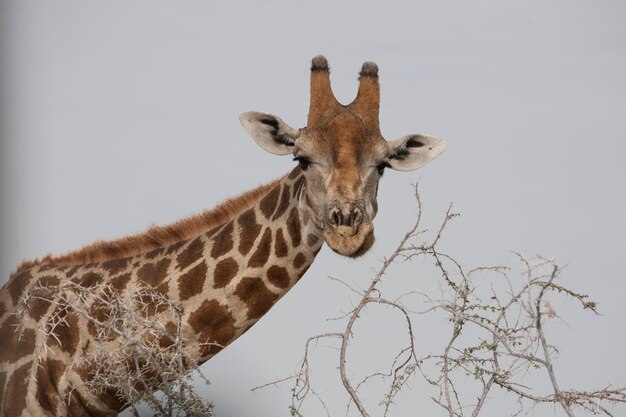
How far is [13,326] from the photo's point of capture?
807 centimetres

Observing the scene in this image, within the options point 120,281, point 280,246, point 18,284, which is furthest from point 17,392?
point 280,246

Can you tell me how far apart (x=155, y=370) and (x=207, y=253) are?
3.56 feet

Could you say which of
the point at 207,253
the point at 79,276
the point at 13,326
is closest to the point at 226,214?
the point at 207,253

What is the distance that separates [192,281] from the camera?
7.73 metres

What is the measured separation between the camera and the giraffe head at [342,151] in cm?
686

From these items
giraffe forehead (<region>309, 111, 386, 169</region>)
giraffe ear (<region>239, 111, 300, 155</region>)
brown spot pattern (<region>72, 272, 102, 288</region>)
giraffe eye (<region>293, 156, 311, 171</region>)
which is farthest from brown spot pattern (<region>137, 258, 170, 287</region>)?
giraffe forehead (<region>309, 111, 386, 169</region>)

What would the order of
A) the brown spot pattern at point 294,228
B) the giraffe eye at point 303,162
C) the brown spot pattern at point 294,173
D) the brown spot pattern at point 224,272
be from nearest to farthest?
the giraffe eye at point 303,162, the brown spot pattern at point 294,228, the brown spot pattern at point 224,272, the brown spot pattern at point 294,173

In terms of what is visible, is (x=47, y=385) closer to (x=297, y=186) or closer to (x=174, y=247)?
(x=174, y=247)

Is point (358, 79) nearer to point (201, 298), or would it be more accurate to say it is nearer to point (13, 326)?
point (201, 298)

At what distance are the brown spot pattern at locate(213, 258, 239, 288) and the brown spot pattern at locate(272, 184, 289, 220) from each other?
17.9 inches

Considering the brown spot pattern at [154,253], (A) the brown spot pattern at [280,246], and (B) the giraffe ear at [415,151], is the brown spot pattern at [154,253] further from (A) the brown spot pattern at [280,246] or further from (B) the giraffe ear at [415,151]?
(B) the giraffe ear at [415,151]

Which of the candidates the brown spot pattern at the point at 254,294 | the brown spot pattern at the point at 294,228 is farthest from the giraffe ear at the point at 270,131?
the brown spot pattern at the point at 254,294

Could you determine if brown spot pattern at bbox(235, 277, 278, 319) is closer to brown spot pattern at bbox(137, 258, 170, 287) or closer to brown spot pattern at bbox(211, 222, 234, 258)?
brown spot pattern at bbox(211, 222, 234, 258)

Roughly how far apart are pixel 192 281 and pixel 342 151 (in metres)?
1.53
